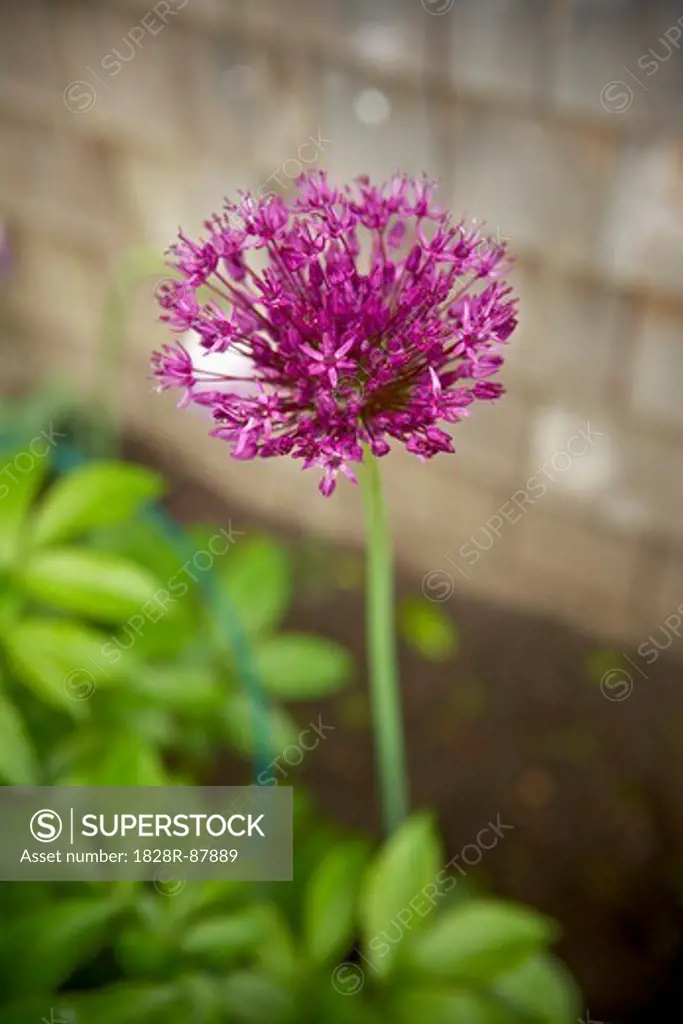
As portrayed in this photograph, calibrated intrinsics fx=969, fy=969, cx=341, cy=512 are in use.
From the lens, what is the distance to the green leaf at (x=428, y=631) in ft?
5.98

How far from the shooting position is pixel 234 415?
0.64m

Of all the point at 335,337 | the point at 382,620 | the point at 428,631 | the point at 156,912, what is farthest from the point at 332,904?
the point at 428,631

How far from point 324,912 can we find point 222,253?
0.72 meters

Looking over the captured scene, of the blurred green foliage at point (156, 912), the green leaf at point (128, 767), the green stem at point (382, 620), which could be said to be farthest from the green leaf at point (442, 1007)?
the green leaf at point (128, 767)

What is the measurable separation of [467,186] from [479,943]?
3.32 ft

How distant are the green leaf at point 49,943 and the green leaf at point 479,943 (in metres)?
0.32

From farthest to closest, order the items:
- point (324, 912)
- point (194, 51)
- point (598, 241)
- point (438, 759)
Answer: point (438, 759) < point (194, 51) < point (598, 241) < point (324, 912)

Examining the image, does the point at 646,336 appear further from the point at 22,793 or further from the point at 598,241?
the point at 22,793

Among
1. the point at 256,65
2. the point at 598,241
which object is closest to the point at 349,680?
the point at 598,241

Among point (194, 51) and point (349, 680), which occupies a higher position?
point (194, 51)

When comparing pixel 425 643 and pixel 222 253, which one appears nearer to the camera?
pixel 222 253

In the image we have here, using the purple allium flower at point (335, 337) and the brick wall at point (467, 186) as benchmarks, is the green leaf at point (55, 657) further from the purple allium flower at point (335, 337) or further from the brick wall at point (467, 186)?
the brick wall at point (467, 186)

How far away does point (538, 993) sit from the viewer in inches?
41.8

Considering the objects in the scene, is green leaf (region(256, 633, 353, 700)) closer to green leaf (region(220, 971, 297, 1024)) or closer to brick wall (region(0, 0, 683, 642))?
green leaf (region(220, 971, 297, 1024))
